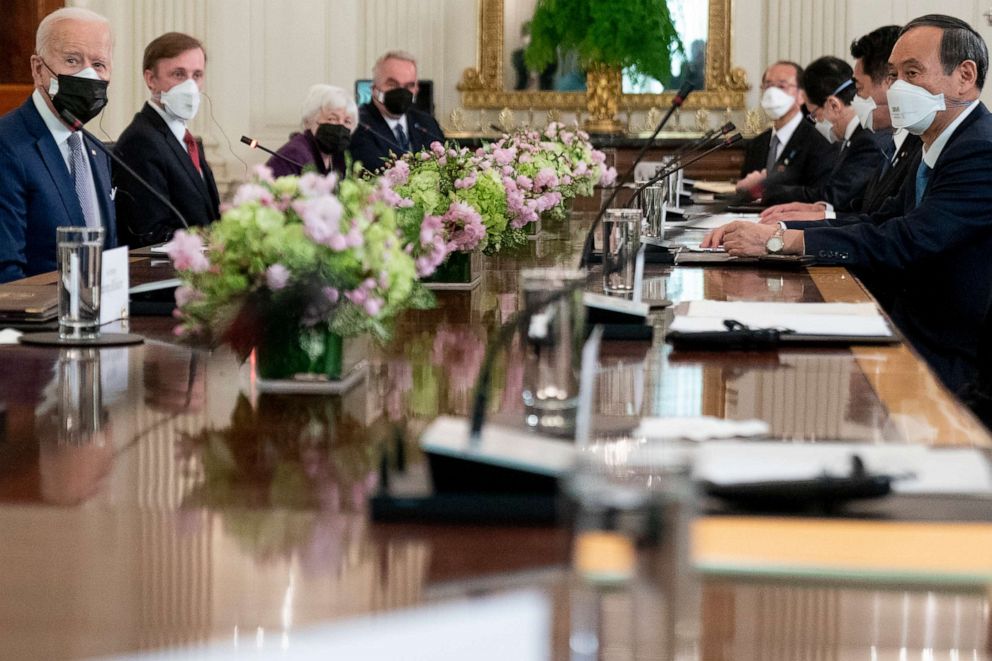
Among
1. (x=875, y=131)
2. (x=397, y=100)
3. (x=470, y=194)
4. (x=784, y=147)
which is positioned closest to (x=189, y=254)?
(x=470, y=194)

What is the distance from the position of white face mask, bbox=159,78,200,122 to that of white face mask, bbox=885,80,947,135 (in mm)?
2540

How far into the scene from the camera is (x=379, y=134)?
6086 millimetres

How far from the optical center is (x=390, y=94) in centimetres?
726

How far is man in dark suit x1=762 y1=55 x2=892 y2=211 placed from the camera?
596 cm

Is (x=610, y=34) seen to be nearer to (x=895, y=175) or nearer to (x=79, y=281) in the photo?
(x=895, y=175)

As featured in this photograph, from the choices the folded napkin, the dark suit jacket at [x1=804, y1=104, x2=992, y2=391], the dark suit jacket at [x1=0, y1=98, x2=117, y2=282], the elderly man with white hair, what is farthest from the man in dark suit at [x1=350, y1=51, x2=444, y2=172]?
the folded napkin

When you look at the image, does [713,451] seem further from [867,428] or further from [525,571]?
[525,571]

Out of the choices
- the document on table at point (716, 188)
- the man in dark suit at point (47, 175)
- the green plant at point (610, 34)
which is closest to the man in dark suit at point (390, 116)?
the green plant at point (610, 34)

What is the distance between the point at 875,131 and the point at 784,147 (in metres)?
1.34

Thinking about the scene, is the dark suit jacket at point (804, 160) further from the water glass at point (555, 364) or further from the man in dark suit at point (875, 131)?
the water glass at point (555, 364)

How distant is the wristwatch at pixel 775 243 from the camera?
Answer: 374 cm

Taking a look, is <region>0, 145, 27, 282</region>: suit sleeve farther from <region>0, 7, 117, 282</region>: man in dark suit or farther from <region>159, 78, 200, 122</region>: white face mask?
<region>159, 78, 200, 122</region>: white face mask

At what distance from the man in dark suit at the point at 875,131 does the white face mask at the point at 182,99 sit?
2087mm

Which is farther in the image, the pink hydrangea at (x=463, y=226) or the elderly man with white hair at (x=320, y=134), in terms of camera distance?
the elderly man with white hair at (x=320, y=134)
